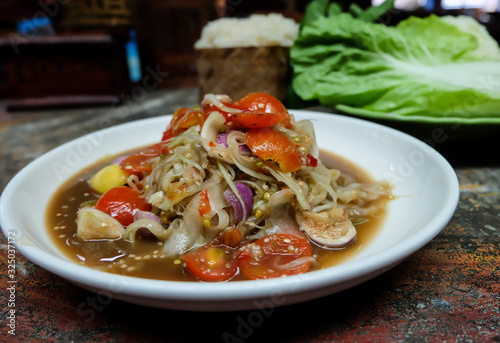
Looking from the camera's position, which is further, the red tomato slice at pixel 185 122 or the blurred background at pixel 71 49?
the blurred background at pixel 71 49

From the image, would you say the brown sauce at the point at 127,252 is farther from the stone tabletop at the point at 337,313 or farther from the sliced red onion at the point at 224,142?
the sliced red onion at the point at 224,142

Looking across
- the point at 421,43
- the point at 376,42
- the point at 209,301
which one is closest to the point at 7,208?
the point at 209,301

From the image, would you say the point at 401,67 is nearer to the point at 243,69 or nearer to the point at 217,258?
the point at 243,69

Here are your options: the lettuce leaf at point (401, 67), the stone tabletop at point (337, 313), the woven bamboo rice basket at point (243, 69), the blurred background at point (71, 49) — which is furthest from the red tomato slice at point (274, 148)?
the blurred background at point (71, 49)

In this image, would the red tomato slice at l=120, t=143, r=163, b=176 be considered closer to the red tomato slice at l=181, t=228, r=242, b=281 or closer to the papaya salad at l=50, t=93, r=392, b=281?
the papaya salad at l=50, t=93, r=392, b=281

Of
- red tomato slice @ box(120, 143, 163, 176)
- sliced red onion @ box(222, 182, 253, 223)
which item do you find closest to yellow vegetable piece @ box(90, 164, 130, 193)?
red tomato slice @ box(120, 143, 163, 176)

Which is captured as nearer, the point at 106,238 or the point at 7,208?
the point at 7,208

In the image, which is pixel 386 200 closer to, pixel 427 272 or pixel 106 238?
pixel 427 272
